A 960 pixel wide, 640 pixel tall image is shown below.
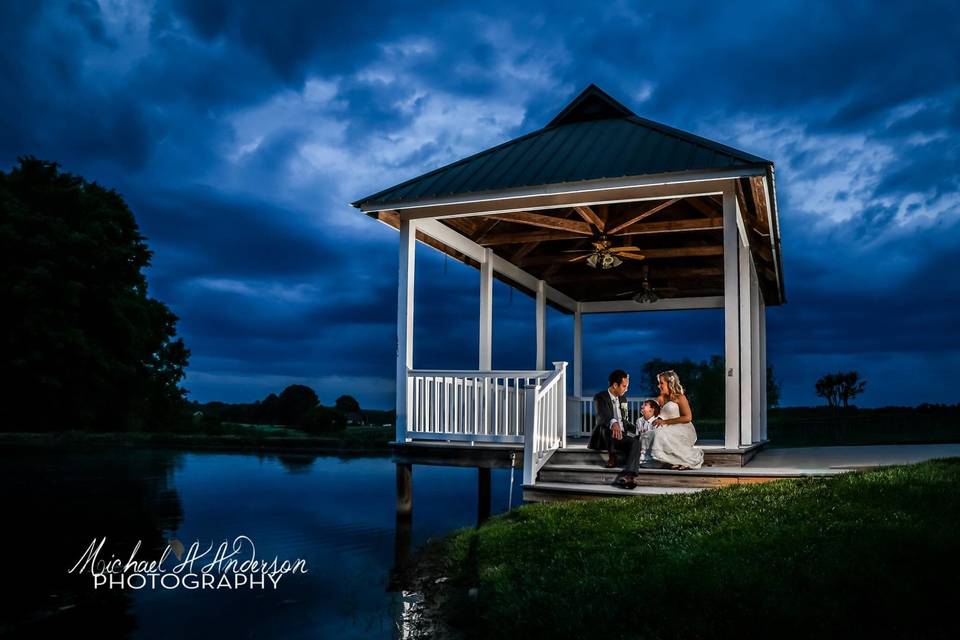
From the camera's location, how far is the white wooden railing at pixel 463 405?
9852 millimetres

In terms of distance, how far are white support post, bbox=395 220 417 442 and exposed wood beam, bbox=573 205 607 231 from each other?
2207mm

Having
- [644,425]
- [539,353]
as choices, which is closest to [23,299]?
[539,353]

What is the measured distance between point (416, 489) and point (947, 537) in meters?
15.6

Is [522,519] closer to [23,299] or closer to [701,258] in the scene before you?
[701,258]

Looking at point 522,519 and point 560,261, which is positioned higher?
point 560,261

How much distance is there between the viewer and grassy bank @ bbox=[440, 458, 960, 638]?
436 cm

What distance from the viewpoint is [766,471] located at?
26.3 ft

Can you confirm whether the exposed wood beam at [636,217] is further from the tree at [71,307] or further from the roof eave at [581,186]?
the tree at [71,307]

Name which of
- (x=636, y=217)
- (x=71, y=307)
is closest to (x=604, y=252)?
(x=636, y=217)

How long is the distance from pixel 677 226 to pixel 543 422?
3.55 m

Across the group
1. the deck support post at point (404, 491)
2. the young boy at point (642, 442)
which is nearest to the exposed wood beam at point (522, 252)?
the deck support post at point (404, 491)

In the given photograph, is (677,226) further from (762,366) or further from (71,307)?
(71,307)

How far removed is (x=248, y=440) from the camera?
30609 millimetres

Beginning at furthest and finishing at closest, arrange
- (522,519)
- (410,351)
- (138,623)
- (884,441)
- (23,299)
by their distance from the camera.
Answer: (23,299), (884,441), (410,351), (522,519), (138,623)
